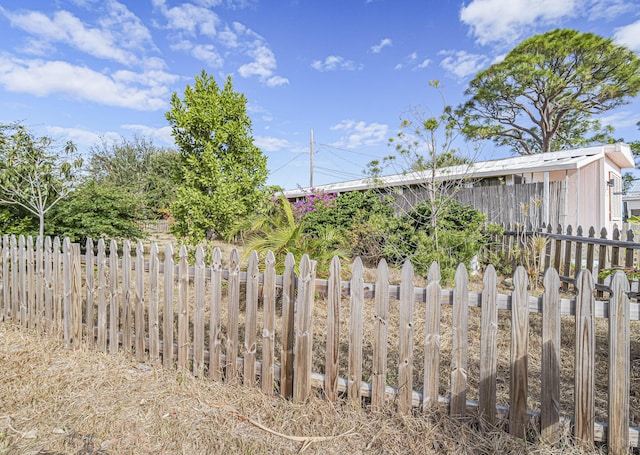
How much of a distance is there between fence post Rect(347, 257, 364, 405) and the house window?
12807 mm

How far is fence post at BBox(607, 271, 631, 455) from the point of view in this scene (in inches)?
67.8

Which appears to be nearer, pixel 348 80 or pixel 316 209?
pixel 316 209

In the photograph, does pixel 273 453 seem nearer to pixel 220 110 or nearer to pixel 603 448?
pixel 603 448

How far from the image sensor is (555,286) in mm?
1785

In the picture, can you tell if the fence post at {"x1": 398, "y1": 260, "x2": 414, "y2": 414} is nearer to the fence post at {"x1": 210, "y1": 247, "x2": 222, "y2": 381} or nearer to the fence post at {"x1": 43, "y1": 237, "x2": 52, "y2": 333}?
the fence post at {"x1": 210, "y1": 247, "x2": 222, "y2": 381}

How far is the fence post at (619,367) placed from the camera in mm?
1723

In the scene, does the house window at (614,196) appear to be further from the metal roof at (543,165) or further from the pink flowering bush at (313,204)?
the pink flowering bush at (313,204)

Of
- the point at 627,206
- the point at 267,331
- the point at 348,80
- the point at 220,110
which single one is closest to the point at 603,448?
the point at 267,331

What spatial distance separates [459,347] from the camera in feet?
6.48

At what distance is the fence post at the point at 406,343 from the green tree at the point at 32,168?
239 inches

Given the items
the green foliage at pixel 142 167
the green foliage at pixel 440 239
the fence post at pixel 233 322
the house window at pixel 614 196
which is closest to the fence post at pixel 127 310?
the fence post at pixel 233 322

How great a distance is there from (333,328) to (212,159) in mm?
3764

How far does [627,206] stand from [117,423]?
2566 cm

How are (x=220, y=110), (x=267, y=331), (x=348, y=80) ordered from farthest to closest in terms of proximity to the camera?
(x=348, y=80)
(x=220, y=110)
(x=267, y=331)
